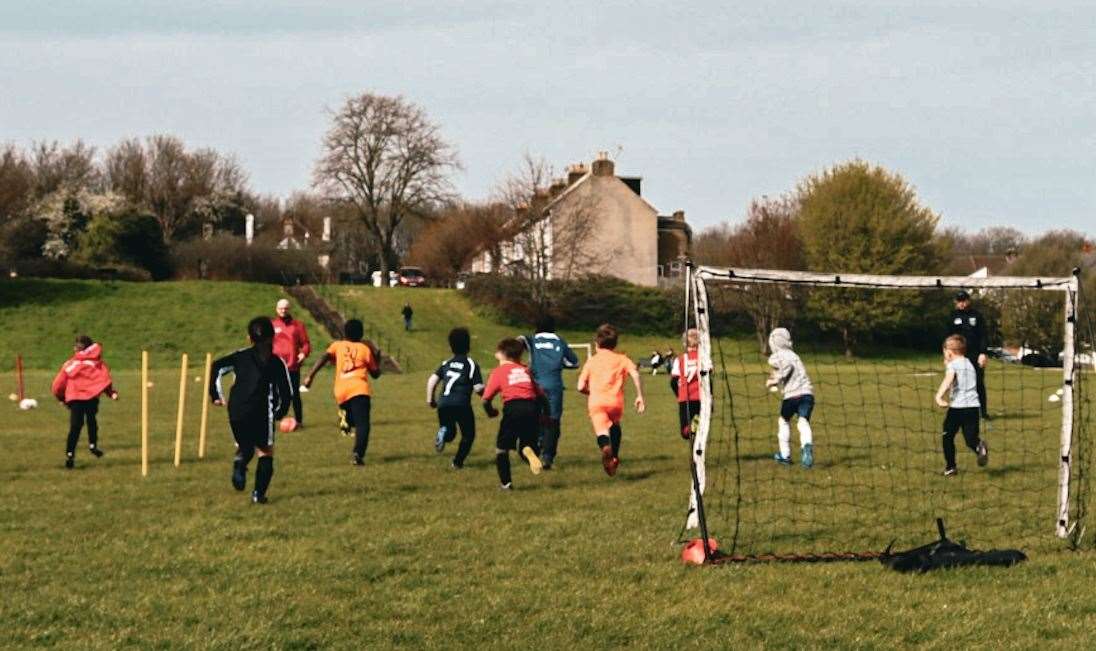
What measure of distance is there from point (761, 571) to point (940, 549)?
4.20ft

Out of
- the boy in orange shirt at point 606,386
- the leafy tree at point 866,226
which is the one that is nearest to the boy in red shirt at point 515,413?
the boy in orange shirt at point 606,386

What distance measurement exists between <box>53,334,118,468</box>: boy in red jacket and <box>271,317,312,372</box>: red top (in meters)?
3.35

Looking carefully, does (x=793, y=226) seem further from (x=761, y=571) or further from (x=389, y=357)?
(x=761, y=571)

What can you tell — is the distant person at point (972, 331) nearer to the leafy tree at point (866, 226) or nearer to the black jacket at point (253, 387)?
the black jacket at point (253, 387)

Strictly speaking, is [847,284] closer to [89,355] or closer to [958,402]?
[958,402]

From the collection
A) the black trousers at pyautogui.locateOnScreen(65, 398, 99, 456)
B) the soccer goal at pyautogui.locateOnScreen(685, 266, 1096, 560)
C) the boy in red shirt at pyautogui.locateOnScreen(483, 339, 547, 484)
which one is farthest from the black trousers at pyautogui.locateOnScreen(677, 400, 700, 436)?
the black trousers at pyautogui.locateOnScreen(65, 398, 99, 456)

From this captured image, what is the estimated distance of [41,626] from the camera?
739 centimetres

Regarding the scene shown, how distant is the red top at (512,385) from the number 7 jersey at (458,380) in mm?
1222

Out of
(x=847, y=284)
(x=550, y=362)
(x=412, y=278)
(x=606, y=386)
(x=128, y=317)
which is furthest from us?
(x=412, y=278)

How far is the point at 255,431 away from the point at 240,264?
235 feet

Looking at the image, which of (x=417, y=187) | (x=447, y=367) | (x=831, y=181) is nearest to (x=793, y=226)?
(x=831, y=181)

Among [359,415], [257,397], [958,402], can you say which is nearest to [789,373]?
[958,402]

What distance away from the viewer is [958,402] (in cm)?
1416

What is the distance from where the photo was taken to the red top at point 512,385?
515 inches
